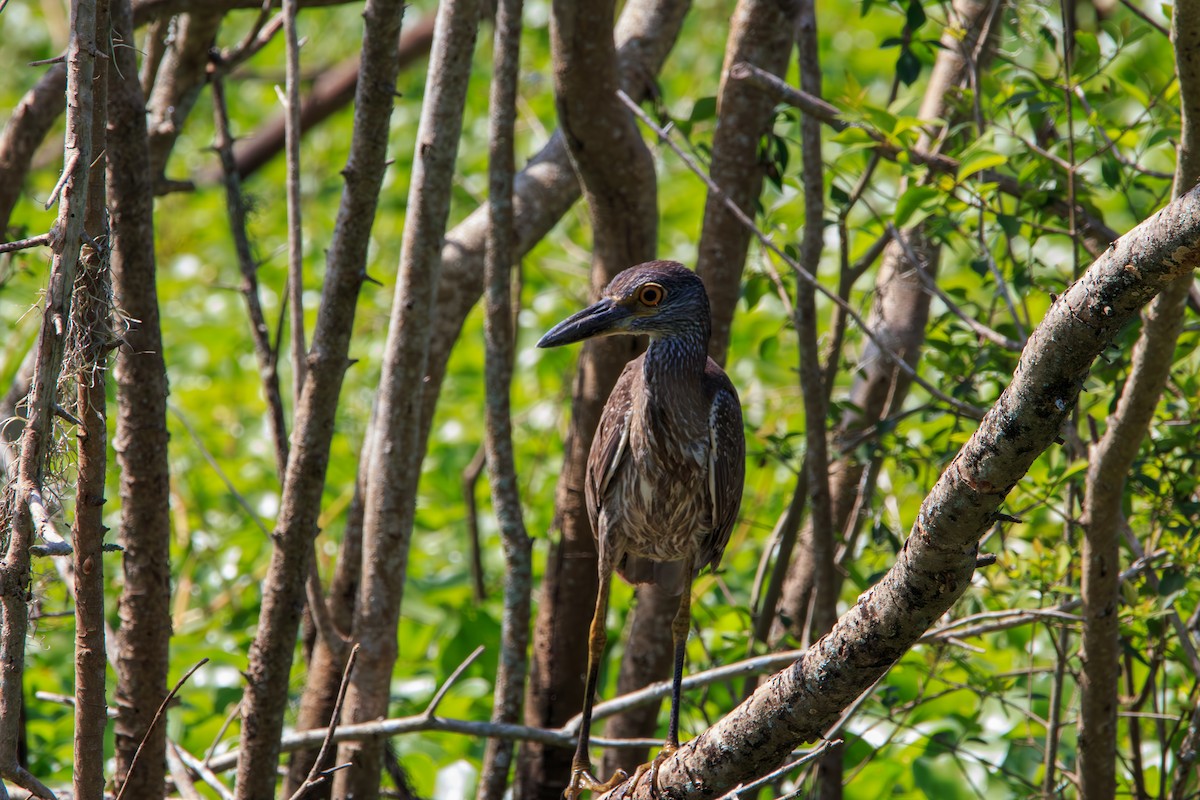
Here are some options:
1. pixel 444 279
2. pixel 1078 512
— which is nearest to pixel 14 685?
pixel 444 279

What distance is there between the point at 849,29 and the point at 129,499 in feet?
30.7

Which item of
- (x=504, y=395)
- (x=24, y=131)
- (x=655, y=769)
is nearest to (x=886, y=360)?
(x=504, y=395)

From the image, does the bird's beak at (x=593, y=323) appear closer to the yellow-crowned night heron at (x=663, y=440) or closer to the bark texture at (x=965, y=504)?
the yellow-crowned night heron at (x=663, y=440)

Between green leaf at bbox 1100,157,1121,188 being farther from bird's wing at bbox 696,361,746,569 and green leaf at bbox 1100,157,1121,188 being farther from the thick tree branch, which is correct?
bird's wing at bbox 696,361,746,569

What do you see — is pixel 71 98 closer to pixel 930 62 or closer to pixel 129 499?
pixel 129 499

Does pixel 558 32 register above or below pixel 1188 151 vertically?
above

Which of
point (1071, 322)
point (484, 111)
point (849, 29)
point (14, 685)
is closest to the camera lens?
point (1071, 322)

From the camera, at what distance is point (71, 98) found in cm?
221

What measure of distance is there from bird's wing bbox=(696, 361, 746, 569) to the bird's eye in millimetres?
334

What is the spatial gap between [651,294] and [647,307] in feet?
0.13

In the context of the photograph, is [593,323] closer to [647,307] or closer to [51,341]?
[647,307]

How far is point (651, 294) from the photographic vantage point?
11.3 ft

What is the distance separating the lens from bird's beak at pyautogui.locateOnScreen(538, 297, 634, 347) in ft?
10.9

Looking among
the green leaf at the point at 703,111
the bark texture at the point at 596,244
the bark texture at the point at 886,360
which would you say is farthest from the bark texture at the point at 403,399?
the bark texture at the point at 886,360
